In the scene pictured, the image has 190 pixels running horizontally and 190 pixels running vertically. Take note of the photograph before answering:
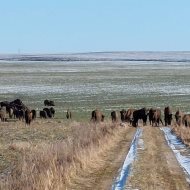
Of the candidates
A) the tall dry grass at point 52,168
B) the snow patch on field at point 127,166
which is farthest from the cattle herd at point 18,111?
the tall dry grass at point 52,168

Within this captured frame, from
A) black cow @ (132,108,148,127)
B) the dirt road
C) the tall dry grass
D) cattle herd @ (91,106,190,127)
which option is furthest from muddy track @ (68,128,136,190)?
cattle herd @ (91,106,190,127)

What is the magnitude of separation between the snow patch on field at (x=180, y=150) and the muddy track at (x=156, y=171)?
0.59 feet

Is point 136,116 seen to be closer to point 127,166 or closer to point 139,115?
point 139,115

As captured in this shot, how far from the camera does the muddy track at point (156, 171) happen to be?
→ 14.7m

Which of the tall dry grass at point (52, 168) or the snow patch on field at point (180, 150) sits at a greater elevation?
the tall dry grass at point (52, 168)

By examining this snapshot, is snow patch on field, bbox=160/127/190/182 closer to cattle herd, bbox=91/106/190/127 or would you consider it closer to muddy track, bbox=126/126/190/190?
muddy track, bbox=126/126/190/190

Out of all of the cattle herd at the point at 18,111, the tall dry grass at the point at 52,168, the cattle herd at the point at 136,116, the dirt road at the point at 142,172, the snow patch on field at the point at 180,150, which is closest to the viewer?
the tall dry grass at the point at 52,168

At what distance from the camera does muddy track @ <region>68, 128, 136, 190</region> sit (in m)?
14.7

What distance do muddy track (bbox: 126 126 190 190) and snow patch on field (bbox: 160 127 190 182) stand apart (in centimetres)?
18

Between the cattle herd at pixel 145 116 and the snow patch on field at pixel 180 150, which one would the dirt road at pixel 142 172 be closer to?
the snow patch on field at pixel 180 150

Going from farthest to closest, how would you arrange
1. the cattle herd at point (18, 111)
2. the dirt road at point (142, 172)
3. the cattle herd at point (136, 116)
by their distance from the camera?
the cattle herd at point (18, 111), the cattle herd at point (136, 116), the dirt road at point (142, 172)

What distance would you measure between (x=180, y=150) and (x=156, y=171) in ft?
20.3

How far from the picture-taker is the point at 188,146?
79.8ft

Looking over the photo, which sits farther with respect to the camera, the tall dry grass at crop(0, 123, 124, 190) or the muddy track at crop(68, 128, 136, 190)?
the muddy track at crop(68, 128, 136, 190)
